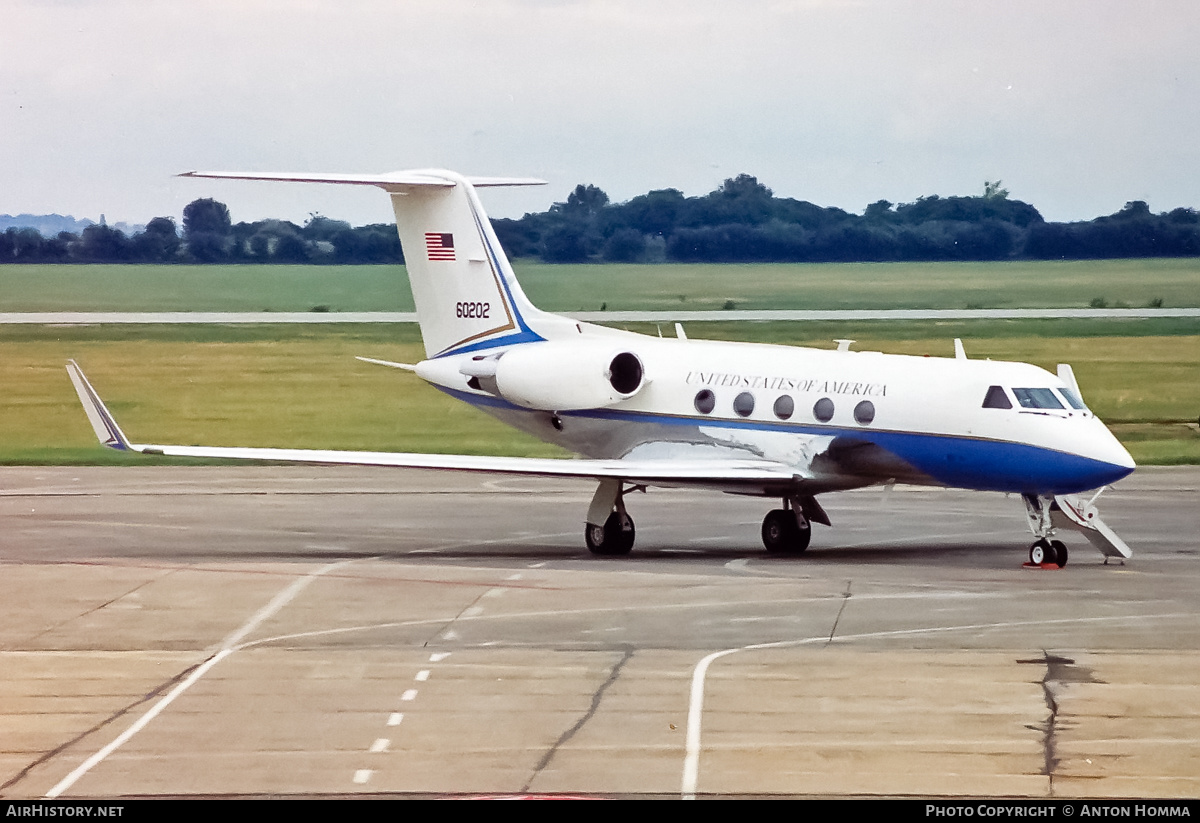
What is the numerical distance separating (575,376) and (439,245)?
3407 millimetres

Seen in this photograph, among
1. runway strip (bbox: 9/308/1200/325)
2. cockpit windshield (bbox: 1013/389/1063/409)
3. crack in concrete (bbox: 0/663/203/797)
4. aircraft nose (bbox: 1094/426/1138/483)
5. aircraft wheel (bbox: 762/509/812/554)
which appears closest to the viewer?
crack in concrete (bbox: 0/663/203/797)

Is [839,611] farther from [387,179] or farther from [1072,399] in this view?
[387,179]

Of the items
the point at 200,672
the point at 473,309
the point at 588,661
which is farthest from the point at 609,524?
the point at 200,672

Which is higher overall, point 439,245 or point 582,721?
point 439,245

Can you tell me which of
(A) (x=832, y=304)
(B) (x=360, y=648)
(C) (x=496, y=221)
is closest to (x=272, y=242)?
(C) (x=496, y=221)

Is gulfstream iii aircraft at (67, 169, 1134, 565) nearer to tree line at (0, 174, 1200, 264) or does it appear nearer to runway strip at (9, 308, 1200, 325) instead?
tree line at (0, 174, 1200, 264)

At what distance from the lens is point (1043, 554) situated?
22125 millimetres

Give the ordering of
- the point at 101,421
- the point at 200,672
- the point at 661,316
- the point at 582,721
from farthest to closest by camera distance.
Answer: the point at 661,316
the point at 101,421
the point at 200,672
the point at 582,721

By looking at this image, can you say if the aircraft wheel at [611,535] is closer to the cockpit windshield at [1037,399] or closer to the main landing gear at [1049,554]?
the main landing gear at [1049,554]

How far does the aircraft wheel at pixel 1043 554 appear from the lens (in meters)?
22.1

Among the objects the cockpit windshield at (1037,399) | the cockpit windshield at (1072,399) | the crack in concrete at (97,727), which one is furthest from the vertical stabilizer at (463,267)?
the crack in concrete at (97,727)

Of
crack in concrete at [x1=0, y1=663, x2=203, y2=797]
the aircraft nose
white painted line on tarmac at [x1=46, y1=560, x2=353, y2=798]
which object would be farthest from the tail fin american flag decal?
crack in concrete at [x1=0, y1=663, x2=203, y2=797]

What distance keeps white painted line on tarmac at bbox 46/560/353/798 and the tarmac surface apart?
58 mm

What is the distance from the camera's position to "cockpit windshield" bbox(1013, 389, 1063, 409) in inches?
858
